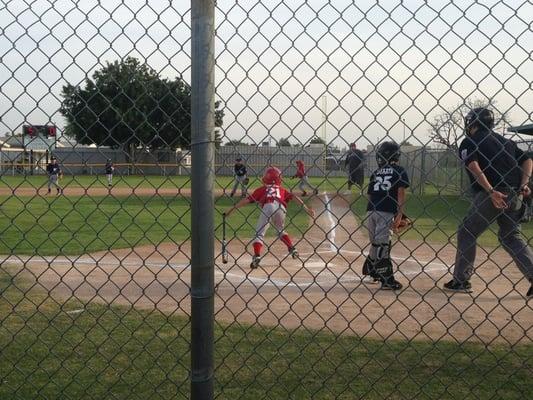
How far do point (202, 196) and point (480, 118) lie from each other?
190cm

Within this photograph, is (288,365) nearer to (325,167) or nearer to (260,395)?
(260,395)

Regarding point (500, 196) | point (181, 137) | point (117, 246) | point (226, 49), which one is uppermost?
point (226, 49)

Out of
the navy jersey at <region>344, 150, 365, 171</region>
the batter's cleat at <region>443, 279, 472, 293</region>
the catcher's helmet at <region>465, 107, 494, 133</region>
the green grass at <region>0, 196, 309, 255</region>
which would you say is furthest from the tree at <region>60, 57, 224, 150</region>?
the green grass at <region>0, 196, 309, 255</region>

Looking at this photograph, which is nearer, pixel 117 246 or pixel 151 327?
pixel 151 327

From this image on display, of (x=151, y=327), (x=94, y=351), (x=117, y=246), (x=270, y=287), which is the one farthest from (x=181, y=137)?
(x=117, y=246)

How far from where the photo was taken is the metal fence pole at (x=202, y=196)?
265cm

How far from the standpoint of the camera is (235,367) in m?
4.46

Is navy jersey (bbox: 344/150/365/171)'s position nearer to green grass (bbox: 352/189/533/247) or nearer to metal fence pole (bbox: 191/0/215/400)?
metal fence pole (bbox: 191/0/215/400)

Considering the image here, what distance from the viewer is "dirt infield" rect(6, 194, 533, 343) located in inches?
209

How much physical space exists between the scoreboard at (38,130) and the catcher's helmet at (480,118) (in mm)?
2252

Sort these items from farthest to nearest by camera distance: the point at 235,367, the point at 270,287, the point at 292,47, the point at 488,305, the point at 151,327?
the point at 270,287, the point at 488,305, the point at 151,327, the point at 235,367, the point at 292,47

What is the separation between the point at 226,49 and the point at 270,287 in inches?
190

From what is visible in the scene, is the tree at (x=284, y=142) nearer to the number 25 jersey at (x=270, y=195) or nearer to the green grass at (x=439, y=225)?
the green grass at (x=439, y=225)

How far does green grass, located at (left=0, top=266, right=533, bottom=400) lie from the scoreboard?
1.70m
